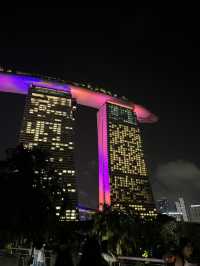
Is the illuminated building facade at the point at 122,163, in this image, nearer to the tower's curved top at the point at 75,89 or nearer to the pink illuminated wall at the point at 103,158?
the pink illuminated wall at the point at 103,158

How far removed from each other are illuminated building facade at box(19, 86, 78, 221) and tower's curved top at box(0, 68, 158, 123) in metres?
3.87

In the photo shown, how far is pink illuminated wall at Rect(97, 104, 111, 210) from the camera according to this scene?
147375 mm

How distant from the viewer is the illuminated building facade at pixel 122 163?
147375 mm

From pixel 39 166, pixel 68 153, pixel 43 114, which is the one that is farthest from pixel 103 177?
pixel 39 166

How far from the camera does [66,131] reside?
156 m

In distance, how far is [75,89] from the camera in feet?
559

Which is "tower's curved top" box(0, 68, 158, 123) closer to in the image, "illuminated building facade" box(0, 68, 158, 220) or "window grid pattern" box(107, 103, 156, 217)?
"illuminated building facade" box(0, 68, 158, 220)

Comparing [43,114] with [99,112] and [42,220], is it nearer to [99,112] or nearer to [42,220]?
[99,112]

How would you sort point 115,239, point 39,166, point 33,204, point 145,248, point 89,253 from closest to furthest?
point 89,253, point 33,204, point 39,166, point 115,239, point 145,248

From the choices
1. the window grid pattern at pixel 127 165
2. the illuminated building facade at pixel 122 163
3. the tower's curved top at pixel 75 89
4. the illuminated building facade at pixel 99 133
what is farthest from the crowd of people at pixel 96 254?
the tower's curved top at pixel 75 89

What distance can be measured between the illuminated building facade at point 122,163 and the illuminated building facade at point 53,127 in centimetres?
1910

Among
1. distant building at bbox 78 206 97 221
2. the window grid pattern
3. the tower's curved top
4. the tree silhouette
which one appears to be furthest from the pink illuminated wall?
the tree silhouette

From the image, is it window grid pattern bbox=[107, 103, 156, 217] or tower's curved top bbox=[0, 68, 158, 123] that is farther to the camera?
tower's curved top bbox=[0, 68, 158, 123]

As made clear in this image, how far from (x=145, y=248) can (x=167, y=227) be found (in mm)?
9707
